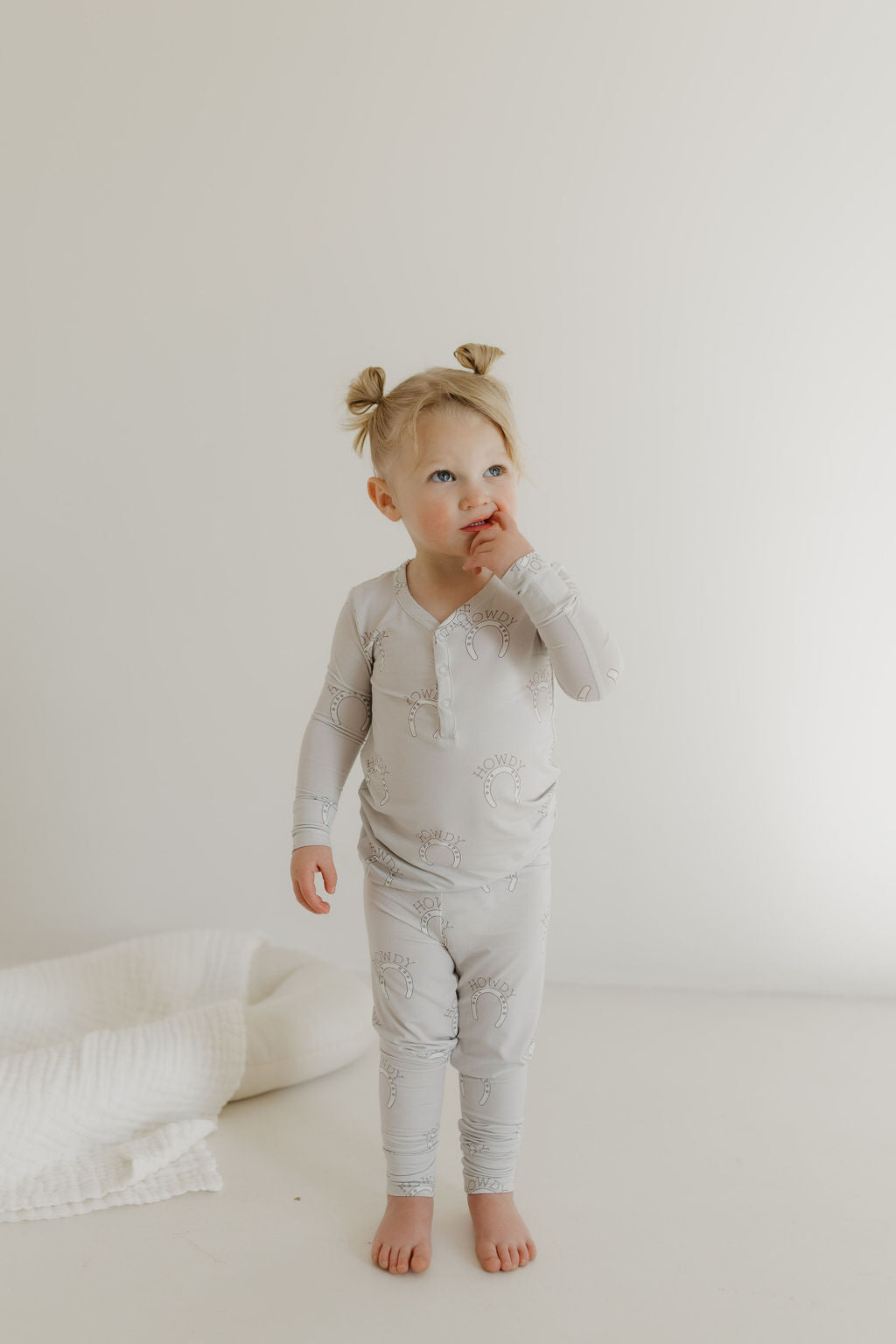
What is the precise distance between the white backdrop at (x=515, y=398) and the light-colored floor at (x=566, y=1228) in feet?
1.62

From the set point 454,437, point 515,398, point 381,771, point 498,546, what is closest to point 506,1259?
point 381,771

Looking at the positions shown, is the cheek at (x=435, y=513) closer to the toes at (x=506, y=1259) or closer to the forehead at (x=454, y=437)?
the forehead at (x=454, y=437)

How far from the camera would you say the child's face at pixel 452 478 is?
1237 mm

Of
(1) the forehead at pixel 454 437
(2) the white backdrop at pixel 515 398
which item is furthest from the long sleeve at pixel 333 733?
(2) the white backdrop at pixel 515 398

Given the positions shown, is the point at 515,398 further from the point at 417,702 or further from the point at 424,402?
the point at 417,702

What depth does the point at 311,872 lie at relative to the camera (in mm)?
1325

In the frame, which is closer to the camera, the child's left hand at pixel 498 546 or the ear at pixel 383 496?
the child's left hand at pixel 498 546

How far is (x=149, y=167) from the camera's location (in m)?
2.01

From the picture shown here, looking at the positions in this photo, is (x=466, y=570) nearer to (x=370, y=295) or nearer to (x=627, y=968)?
(x=370, y=295)

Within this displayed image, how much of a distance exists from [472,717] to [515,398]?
91 centimetres

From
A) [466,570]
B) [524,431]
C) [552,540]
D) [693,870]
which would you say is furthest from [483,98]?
[693,870]

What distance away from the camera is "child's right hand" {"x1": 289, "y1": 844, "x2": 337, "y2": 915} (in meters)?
1.32

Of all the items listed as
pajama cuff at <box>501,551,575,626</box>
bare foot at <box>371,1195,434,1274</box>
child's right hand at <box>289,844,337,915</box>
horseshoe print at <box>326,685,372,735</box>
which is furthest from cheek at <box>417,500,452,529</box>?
bare foot at <box>371,1195,434,1274</box>

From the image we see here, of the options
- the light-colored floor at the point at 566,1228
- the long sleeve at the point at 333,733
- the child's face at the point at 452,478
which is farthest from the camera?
the long sleeve at the point at 333,733
